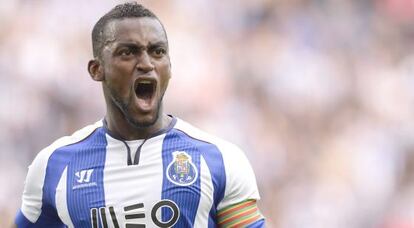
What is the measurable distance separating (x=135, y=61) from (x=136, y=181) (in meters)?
0.51

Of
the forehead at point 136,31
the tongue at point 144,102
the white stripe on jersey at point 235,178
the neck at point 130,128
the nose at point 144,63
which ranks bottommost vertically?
the white stripe on jersey at point 235,178

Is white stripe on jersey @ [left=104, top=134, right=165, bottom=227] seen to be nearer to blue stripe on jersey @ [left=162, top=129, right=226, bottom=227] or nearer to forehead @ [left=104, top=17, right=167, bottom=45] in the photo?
blue stripe on jersey @ [left=162, top=129, right=226, bottom=227]

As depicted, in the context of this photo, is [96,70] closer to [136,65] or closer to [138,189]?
[136,65]

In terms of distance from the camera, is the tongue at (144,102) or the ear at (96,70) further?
the ear at (96,70)

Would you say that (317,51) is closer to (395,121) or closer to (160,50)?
(395,121)

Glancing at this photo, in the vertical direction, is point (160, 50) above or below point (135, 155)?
above

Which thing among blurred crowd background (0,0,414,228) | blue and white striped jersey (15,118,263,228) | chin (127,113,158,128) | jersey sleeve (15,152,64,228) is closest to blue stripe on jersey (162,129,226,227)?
blue and white striped jersey (15,118,263,228)

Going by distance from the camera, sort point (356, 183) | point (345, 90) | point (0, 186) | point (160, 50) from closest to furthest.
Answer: point (160, 50) < point (0, 186) < point (356, 183) < point (345, 90)

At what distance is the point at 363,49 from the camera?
9.59m

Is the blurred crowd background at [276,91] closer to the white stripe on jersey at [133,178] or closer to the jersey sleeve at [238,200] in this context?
the white stripe on jersey at [133,178]

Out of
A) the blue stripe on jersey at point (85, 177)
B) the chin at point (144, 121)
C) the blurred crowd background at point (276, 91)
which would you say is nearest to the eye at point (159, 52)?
the chin at point (144, 121)

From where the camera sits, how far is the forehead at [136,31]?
3.91 meters

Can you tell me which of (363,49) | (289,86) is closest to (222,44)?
(289,86)

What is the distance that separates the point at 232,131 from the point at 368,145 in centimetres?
130
